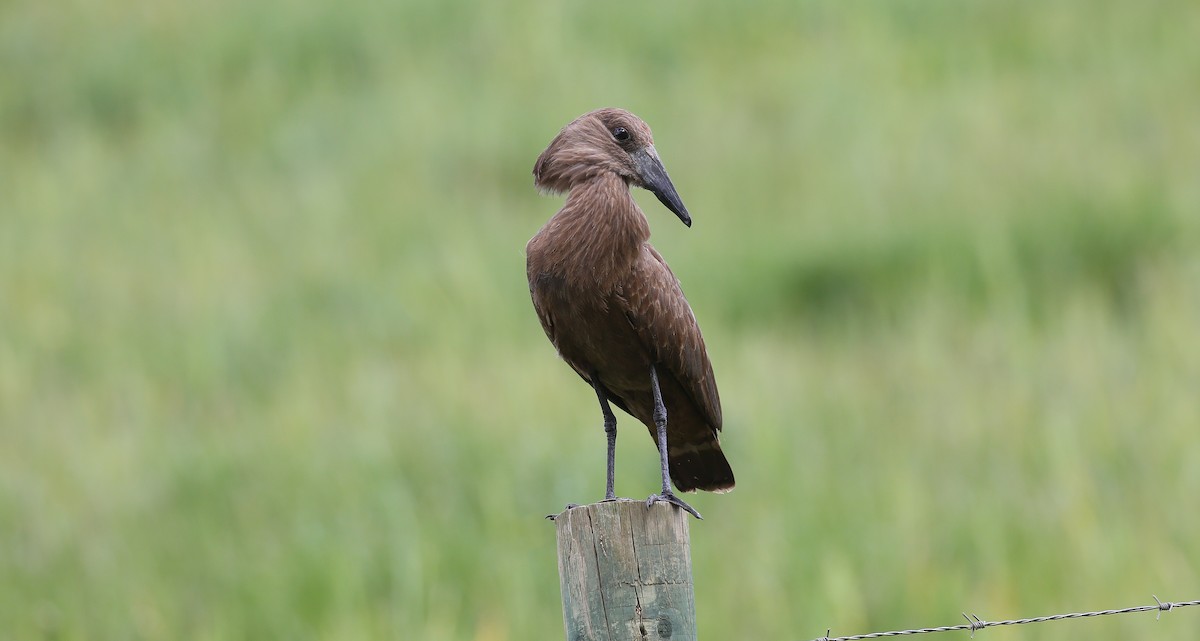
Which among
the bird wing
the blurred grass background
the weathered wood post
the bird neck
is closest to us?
the weathered wood post

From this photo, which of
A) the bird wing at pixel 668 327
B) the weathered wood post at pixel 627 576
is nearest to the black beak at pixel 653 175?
the bird wing at pixel 668 327

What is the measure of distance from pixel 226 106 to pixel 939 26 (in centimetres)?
601

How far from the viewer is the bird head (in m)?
3.75

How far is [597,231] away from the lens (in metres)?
3.68

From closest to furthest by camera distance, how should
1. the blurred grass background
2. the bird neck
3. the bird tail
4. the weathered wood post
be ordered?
the weathered wood post
the bird neck
the bird tail
the blurred grass background

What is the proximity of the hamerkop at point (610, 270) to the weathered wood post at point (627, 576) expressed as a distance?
1.41 ft

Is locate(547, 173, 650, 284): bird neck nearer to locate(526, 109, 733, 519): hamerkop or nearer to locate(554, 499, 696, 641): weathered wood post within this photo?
locate(526, 109, 733, 519): hamerkop

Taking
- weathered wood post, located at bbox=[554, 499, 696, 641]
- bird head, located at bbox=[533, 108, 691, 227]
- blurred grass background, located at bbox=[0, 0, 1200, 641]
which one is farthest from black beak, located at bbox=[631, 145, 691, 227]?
blurred grass background, located at bbox=[0, 0, 1200, 641]

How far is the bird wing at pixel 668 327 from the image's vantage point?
149 inches

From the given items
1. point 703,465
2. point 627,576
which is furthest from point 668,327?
point 627,576

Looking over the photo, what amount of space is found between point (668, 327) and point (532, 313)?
4.72 metres

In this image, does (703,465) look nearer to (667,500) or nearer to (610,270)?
(610,270)

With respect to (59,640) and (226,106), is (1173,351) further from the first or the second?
(226,106)

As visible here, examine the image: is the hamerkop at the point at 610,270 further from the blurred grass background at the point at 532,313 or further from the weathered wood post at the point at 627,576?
the blurred grass background at the point at 532,313
